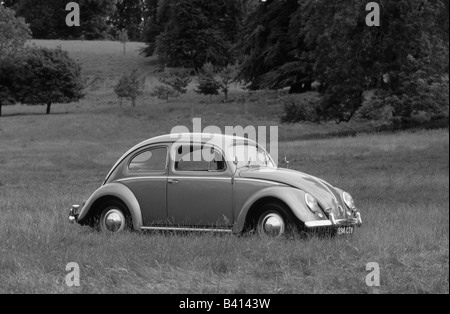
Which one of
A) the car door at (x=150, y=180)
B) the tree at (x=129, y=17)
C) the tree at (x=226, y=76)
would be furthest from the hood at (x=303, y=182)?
the tree at (x=129, y=17)

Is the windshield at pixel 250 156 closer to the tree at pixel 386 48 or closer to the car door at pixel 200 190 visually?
the car door at pixel 200 190

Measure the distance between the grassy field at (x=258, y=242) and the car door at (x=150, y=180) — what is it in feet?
1.12

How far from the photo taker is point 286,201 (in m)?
10.5

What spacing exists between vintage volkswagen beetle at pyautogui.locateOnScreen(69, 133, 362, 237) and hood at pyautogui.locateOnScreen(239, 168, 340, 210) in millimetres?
14

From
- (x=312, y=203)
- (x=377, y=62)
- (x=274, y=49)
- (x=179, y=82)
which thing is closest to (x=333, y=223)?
(x=312, y=203)

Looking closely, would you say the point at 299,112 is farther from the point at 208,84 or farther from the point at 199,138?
the point at 199,138

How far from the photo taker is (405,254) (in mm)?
9258

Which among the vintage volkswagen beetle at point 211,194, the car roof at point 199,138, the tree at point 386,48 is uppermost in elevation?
the tree at point 386,48

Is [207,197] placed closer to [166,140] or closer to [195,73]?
[166,140]

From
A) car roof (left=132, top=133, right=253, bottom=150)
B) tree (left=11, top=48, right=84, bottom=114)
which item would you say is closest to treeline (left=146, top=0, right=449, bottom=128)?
tree (left=11, top=48, right=84, bottom=114)

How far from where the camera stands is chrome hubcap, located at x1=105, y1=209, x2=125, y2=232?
1177cm

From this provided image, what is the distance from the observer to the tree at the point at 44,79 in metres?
57.5

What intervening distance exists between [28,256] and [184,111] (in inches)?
1798
